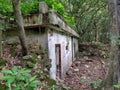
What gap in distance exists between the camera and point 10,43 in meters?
4.95

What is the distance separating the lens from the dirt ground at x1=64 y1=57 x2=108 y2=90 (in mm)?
6500

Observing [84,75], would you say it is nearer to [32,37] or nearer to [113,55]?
[32,37]

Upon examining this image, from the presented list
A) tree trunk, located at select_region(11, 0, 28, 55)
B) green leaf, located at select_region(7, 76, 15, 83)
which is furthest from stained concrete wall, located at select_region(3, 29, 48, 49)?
green leaf, located at select_region(7, 76, 15, 83)

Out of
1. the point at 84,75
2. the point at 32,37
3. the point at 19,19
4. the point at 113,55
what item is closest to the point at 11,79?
the point at 19,19

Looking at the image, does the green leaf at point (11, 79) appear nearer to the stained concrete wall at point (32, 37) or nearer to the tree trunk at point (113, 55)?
the tree trunk at point (113, 55)

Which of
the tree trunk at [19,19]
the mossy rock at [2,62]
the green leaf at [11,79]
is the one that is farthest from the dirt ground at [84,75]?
the green leaf at [11,79]

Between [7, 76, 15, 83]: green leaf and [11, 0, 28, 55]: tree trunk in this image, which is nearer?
[7, 76, 15, 83]: green leaf

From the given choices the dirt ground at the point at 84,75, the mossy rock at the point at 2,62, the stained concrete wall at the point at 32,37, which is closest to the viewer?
the mossy rock at the point at 2,62

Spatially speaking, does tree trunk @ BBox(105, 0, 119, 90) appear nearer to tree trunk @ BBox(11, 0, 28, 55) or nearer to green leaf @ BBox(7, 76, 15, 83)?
tree trunk @ BBox(11, 0, 28, 55)

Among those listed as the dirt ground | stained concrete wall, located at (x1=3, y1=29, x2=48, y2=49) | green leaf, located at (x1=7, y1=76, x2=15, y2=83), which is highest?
stained concrete wall, located at (x1=3, y1=29, x2=48, y2=49)

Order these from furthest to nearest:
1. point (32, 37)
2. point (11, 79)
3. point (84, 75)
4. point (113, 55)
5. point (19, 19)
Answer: point (84, 75)
point (32, 37)
point (113, 55)
point (19, 19)
point (11, 79)

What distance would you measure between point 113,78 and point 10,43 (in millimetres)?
2755

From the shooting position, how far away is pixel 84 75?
28.0ft

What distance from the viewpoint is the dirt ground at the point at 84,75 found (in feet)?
21.3
